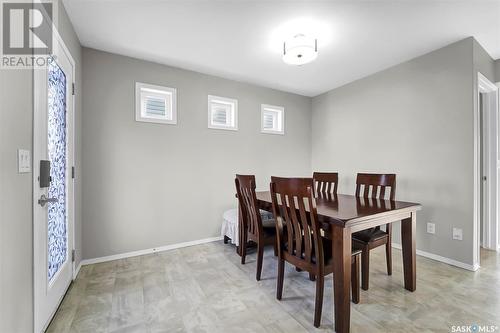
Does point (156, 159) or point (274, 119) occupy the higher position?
point (274, 119)

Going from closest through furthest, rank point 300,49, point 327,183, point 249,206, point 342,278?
point 342,278 < point 300,49 < point 249,206 < point 327,183

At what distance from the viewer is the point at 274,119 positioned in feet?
13.5

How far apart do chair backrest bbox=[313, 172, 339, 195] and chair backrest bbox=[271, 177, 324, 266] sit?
1.23 metres

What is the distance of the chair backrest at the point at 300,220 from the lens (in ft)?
4.84

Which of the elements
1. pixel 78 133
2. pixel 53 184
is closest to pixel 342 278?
pixel 53 184

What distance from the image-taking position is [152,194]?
287cm

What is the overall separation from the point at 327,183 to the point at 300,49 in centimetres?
164

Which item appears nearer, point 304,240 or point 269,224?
point 304,240

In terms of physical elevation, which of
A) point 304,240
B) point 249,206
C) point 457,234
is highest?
point 249,206

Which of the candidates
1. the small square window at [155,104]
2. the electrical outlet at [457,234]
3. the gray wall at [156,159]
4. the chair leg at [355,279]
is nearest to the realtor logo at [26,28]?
the gray wall at [156,159]

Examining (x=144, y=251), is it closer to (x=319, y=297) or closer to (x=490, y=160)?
(x=319, y=297)

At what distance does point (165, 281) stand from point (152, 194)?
1145 millimetres

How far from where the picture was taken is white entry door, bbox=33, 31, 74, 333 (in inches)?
54.7

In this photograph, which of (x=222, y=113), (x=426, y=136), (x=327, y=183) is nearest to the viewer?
(x=426, y=136)
